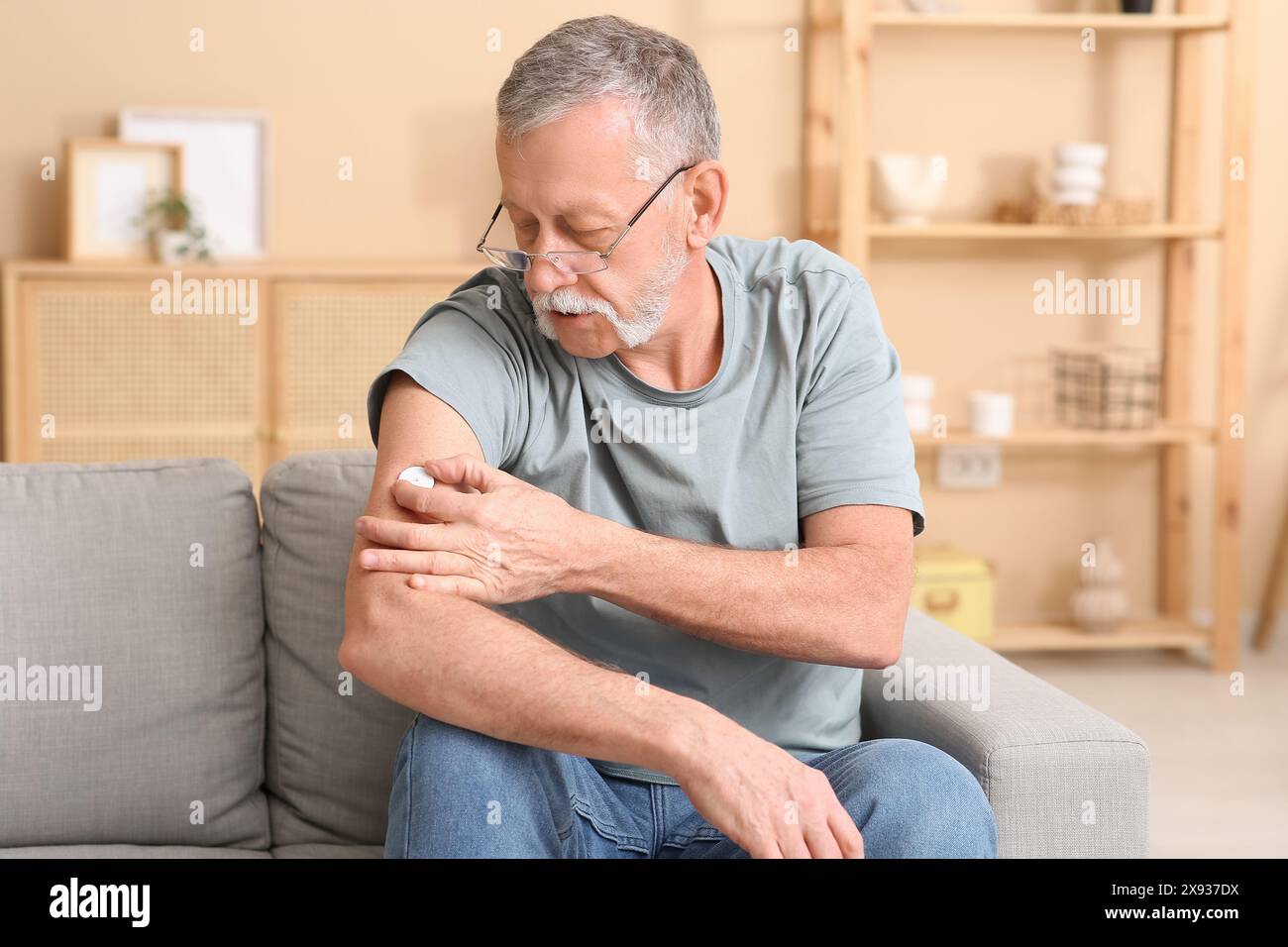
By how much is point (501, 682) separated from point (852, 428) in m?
0.46

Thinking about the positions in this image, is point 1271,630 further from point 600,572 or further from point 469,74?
point 600,572

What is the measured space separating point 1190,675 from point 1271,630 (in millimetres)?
381

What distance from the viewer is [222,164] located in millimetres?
3301

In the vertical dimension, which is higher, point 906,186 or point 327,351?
point 906,186

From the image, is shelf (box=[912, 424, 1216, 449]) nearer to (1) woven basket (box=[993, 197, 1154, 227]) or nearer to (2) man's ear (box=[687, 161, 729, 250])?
(1) woven basket (box=[993, 197, 1154, 227])

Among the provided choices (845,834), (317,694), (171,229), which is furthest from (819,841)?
(171,229)

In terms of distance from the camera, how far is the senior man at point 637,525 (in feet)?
3.66

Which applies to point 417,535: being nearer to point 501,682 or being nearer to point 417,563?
point 417,563

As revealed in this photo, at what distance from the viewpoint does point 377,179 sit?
3.38 m

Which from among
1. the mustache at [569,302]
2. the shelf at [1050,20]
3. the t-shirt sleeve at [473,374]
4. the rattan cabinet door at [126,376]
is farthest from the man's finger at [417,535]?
the shelf at [1050,20]

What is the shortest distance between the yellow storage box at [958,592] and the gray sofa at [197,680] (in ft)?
5.41

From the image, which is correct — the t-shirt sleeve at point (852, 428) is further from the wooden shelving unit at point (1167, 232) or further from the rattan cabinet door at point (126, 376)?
the rattan cabinet door at point (126, 376)

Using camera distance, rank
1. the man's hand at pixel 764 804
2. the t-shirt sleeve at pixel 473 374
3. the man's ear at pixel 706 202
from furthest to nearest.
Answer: the man's ear at pixel 706 202
the t-shirt sleeve at pixel 473 374
the man's hand at pixel 764 804
